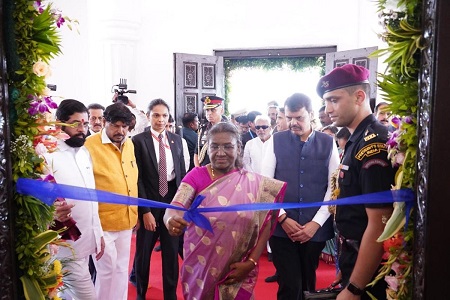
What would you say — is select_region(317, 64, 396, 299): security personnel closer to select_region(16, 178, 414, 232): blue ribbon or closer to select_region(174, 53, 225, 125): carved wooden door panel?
select_region(16, 178, 414, 232): blue ribbon

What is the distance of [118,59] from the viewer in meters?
9.52

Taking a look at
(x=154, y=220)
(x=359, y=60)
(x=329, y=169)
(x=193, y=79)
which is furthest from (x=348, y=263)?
(x=193, y=79)

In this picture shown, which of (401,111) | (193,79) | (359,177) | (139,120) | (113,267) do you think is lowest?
(113,267)

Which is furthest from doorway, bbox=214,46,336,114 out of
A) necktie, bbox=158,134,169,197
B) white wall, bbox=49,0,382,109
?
necktie, bbox=158,134,169,197

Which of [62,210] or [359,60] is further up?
[359,60]

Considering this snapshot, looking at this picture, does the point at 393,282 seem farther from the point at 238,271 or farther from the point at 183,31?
the point at 183,31

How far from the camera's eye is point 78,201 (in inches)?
125

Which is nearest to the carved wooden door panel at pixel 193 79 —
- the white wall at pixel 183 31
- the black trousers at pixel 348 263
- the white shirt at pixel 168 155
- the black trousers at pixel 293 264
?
the white wall at pixel 183 31

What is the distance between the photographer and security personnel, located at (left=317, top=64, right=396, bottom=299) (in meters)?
2.20

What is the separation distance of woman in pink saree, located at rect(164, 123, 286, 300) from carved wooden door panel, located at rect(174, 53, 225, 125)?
282 inches

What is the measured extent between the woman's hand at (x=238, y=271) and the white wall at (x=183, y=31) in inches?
259

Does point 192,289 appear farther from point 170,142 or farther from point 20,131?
point 170,142

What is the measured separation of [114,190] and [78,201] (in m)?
0.48

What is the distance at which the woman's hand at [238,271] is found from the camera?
2.79 meters
